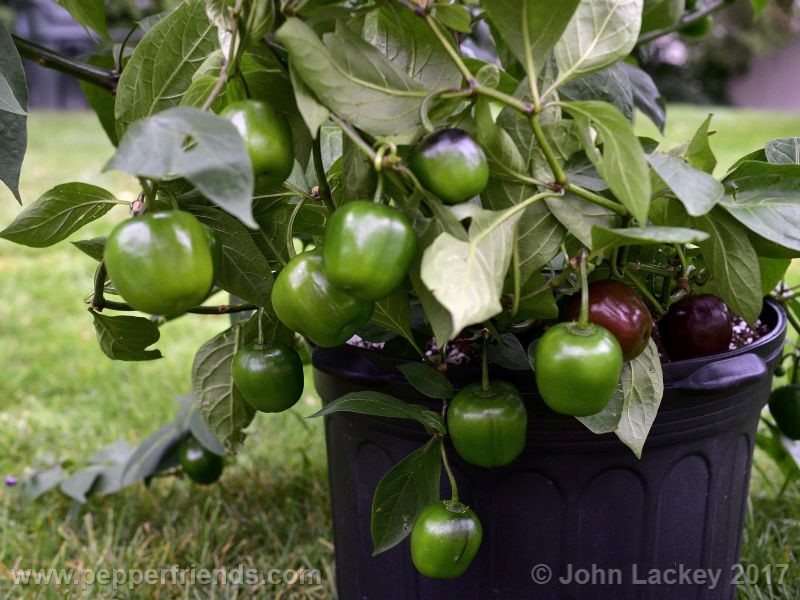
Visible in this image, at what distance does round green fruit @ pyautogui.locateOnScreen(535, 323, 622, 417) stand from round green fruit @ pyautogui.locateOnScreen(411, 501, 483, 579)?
159 millimetres

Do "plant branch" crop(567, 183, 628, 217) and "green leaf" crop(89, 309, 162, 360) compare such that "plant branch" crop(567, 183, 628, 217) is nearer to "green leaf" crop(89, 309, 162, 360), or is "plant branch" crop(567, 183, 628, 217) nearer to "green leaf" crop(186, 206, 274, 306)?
"green leaf" crop(186, 206, 274, 306)

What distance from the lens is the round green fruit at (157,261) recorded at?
51 centimetres

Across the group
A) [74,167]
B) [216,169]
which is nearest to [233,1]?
[216,169]

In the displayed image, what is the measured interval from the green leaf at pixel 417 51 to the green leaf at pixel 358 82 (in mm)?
40

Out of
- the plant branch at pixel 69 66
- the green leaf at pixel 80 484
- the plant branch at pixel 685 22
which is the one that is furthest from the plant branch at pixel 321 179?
the green leaf at pixel 80 484

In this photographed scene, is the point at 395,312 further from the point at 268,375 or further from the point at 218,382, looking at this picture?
the point at 218,382

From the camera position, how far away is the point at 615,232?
1.84 feet

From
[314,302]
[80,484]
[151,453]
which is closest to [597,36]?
[314,302]

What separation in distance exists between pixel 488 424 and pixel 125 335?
1.16 feet

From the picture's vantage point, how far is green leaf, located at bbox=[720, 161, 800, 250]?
2.10 ft

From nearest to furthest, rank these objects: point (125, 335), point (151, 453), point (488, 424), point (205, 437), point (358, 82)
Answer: point (358, 82)
point (488, 424)
point (125, 335)
point (205, 437)
point (151, 453)

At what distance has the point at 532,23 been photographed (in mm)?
585

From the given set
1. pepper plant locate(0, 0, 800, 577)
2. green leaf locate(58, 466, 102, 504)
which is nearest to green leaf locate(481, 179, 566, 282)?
pepper plant locate(0, 0, 800, 577)

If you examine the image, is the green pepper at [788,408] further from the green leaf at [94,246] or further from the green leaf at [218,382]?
the green leaf at [94,246]
